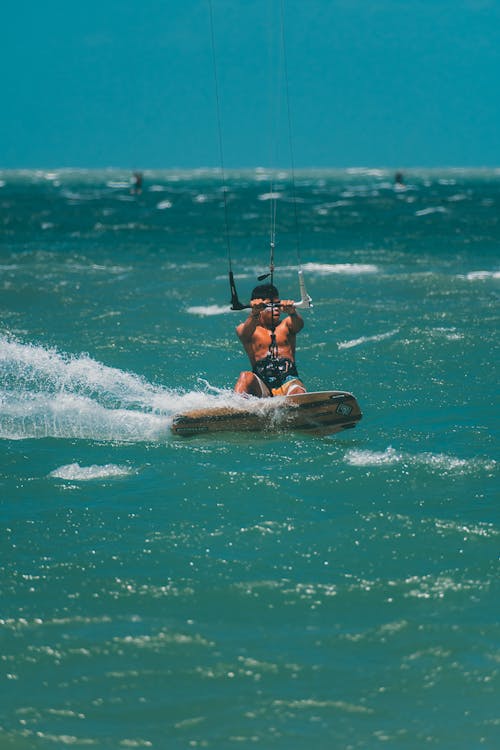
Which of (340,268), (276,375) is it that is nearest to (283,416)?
(276,375)

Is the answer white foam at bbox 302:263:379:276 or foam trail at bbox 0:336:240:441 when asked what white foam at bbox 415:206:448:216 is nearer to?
white foam at bbox 302:263:379:276

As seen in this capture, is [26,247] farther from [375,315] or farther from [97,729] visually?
[97,729]

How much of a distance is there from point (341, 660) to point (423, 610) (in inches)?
39.5

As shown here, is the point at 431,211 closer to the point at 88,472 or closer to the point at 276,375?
the point at 276,375

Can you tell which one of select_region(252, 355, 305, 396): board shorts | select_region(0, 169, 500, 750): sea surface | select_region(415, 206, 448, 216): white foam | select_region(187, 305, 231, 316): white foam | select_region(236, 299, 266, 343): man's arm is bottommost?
select_region(0, 169, 500, 750): sea surface

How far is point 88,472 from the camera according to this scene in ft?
37.5

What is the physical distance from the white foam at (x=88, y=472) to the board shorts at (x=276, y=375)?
7.13 feet

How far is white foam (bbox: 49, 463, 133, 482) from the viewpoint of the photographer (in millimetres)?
11266

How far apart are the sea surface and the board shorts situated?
0.51 meters

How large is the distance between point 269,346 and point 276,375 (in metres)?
0.43

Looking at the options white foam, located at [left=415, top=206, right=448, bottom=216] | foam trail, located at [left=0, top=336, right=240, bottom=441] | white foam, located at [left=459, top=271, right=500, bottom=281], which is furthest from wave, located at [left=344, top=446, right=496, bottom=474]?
white foam, located at [left=415, top=206, right=448, bottom=216]

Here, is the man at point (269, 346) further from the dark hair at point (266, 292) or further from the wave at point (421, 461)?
the wave at point (421, 461)

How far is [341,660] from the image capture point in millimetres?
7129

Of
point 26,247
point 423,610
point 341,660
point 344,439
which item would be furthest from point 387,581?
point 26,247
